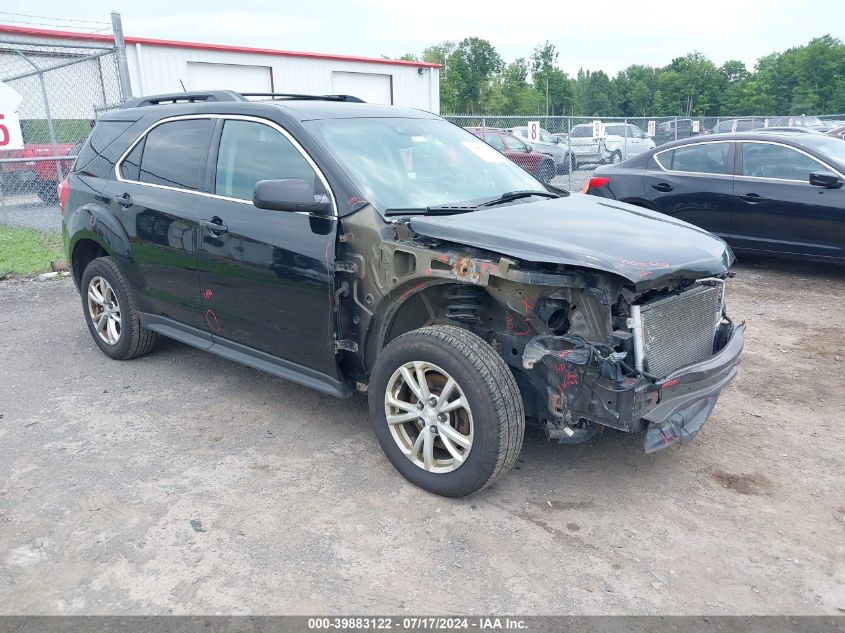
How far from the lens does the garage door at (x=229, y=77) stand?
23328mm

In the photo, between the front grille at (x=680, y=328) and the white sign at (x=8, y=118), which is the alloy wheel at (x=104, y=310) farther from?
the white sign at (x=8, y=118)

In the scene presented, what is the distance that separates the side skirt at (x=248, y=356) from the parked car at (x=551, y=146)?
13.2 metres

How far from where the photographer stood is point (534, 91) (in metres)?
81.4

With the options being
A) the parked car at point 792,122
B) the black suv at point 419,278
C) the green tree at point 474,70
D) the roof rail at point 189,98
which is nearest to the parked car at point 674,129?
the parked car at point 792,122

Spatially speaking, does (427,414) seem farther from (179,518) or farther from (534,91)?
(534,91)

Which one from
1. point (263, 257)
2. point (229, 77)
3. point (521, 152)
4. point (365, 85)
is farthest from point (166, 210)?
point (365, 85)

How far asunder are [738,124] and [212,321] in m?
26.6

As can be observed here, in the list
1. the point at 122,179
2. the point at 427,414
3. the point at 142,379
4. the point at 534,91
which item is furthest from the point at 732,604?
the point at 534,91

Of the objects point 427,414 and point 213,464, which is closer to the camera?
point 427,414

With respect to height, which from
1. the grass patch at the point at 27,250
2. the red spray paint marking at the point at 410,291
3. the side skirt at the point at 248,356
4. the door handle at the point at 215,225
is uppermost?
the door handle at the point at 215,225

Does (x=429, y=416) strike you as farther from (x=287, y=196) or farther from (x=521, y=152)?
(x=521, y=152)

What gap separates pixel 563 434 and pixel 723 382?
0.94m

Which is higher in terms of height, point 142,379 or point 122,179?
point 122,179

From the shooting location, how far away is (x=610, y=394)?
313 centimetres
